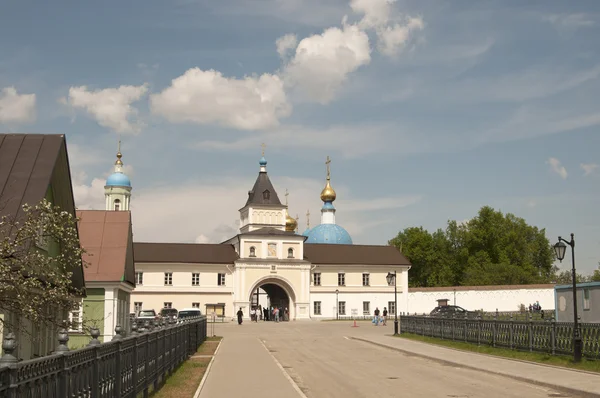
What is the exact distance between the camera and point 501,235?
10431cm

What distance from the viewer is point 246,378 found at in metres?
18.8

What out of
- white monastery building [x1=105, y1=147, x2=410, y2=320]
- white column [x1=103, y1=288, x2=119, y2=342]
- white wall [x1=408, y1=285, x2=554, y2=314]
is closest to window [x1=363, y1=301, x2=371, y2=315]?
white monastery building [x1=105, y1=147, x2=410, y2=320]

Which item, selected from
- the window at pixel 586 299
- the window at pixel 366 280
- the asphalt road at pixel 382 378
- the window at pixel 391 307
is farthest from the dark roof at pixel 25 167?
the window at pixel 391 307

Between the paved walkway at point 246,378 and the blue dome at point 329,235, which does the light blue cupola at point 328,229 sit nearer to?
the blue dome at point 329,235

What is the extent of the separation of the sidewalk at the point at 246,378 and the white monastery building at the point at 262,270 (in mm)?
47169

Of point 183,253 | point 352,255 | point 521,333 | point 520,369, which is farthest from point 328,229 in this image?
point 520,369

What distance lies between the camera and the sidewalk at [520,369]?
15.9m

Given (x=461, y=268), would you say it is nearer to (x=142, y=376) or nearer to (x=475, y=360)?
(x=475, y=360)

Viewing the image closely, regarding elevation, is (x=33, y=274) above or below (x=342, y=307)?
above

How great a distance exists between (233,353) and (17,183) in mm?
13603

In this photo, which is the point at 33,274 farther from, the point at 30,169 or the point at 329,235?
the point at 329,235

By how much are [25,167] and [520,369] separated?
13631 mm

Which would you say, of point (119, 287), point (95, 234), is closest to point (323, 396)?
point (119, 287)

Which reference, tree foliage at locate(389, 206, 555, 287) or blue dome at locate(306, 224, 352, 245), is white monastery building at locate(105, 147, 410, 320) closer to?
blue dome at locate(306, 224, 352, 245)
